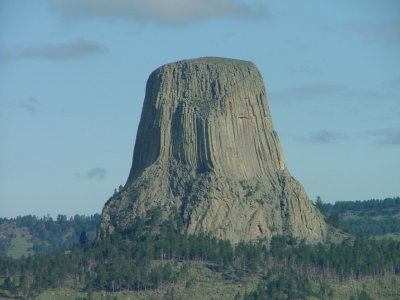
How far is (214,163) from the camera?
7160 inches

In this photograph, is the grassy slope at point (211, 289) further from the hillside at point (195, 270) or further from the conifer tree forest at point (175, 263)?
the conifer tree forest at point (175, 263)

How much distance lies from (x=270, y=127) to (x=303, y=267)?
1016 inches

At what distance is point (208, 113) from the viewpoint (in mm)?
183125

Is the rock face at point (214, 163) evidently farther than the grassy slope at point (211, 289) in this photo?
Yes

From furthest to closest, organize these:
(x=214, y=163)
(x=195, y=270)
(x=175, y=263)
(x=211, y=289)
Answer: (x=214, y=163) < (x=175, y=263) < (x=195, y=270) < (x=211, y=289)

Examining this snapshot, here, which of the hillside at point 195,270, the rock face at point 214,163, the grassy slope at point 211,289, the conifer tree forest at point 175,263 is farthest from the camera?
the rock face at point 214,163

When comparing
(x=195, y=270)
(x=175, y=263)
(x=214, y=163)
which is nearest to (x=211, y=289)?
(x=195, y=270)

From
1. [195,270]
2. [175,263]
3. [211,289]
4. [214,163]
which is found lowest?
[211,289]

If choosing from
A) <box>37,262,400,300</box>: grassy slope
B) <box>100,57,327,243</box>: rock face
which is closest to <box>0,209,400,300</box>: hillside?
<box>37,262,400,300</box>: grassy slope

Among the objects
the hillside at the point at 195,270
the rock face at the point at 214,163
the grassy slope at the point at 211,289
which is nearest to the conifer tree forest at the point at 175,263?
the hillside at the point at 195,270

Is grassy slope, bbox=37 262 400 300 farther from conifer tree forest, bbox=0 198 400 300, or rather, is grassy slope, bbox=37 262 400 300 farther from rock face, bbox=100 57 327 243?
rock face, bbox=100 57 327 243

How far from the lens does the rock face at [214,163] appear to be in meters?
179

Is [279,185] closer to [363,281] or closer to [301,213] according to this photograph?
[301,213]

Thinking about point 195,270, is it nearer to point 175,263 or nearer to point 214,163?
point 175,263
